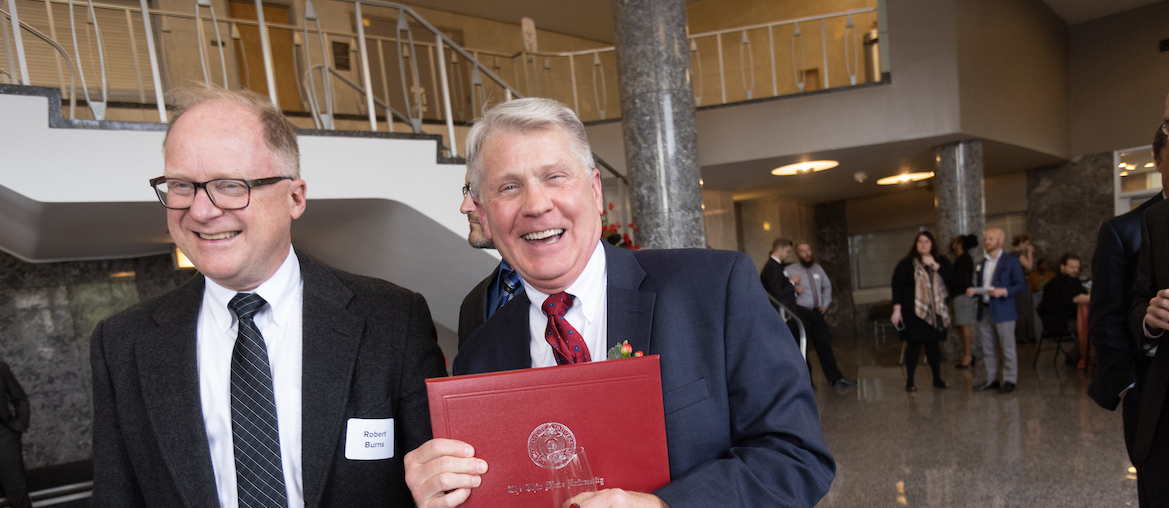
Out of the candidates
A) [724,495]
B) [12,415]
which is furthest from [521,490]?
[12,415]

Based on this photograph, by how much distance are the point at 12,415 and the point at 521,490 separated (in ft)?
16.0

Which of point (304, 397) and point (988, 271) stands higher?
point (304, 397)

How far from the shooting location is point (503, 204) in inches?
48.5

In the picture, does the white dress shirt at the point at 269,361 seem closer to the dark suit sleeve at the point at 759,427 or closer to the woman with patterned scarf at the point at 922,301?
the dark suit sleeve at the point at 759,427

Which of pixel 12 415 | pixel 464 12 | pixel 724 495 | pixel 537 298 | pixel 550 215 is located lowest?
pixel 12 415

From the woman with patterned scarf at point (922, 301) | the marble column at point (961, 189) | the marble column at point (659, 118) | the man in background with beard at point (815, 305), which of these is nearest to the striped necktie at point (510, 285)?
the marble column at point (659, 118)

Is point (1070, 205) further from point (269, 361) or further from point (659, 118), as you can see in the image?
point (269, 361)

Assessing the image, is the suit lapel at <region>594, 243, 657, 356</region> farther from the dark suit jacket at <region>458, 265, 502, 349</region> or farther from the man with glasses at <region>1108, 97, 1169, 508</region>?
the man with glasses at <region>1108, 97, 1169, 508</region>

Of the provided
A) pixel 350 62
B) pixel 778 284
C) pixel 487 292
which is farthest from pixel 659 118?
pixel 350 62

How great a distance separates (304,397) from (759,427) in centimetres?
91

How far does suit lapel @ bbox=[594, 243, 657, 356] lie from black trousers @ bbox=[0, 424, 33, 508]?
483 centimetres

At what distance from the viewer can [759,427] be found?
1.17 meters

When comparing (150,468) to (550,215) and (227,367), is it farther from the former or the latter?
(550,215)

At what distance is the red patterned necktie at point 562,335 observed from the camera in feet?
4.10
